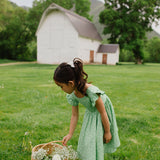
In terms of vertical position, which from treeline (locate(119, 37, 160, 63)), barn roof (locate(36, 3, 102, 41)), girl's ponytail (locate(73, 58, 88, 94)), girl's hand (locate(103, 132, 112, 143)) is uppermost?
barn roof (locate(36, 3, 102, 41))

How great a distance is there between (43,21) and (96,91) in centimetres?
2633

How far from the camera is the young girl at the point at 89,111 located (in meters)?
1.88

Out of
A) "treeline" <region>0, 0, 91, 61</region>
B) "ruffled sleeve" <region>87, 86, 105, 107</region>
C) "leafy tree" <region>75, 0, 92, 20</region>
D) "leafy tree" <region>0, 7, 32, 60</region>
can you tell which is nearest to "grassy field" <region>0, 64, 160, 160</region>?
"ruffled sleeve" <region>87, 86, 105, 107</region>

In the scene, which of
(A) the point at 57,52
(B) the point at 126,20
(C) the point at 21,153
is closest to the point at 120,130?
(C) the point at 21,153

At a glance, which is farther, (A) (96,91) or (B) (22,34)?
(B) (22,34)

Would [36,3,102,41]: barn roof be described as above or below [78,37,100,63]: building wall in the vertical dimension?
above

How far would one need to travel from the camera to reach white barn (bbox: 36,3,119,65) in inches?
974

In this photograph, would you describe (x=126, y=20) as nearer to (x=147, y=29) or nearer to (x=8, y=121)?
(x=147, y=29)

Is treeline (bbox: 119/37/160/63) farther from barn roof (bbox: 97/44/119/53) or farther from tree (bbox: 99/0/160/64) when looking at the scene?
barn roof (bbox: 97/44/119/53)

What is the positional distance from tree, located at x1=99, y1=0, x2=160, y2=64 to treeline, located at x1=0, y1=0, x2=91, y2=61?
886cm

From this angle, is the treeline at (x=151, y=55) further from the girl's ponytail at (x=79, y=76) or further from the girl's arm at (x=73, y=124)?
the girl's ponytail at (x=79, y=76)

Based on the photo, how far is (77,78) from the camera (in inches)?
75.1

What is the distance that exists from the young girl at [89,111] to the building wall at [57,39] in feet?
76.0

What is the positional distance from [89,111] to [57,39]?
24492 mm
